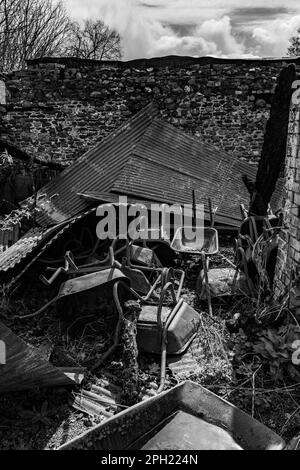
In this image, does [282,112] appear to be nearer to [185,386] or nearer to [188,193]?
[188,193]

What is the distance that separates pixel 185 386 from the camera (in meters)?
2.97

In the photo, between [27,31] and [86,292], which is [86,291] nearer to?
[86,292]

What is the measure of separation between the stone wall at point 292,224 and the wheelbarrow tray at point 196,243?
52.2 inches

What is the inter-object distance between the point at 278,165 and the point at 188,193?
173cm

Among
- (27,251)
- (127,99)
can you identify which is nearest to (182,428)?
(27,251)

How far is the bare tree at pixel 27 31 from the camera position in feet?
71.6

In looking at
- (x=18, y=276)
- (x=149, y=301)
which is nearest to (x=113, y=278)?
(x=149, y=301)

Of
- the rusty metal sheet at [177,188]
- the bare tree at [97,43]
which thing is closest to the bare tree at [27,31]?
the bare tree at [97,43]

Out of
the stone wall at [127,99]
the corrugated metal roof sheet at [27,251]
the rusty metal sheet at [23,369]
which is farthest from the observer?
the stone wall at [127,99]

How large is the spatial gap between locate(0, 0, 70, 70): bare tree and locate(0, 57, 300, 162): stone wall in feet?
A: 47.2

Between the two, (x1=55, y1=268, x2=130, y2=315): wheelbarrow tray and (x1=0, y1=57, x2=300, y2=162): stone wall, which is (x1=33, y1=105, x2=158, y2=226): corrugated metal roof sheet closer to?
(x1=0, y1=57, x2=300, y2=162): stone wall

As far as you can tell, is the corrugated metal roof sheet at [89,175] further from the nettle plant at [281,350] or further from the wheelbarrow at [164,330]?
the nettle plant at [281,350]

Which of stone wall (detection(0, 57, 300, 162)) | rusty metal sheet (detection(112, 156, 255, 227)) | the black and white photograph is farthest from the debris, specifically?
stone wall (detection(0, 57, 300, 162))
